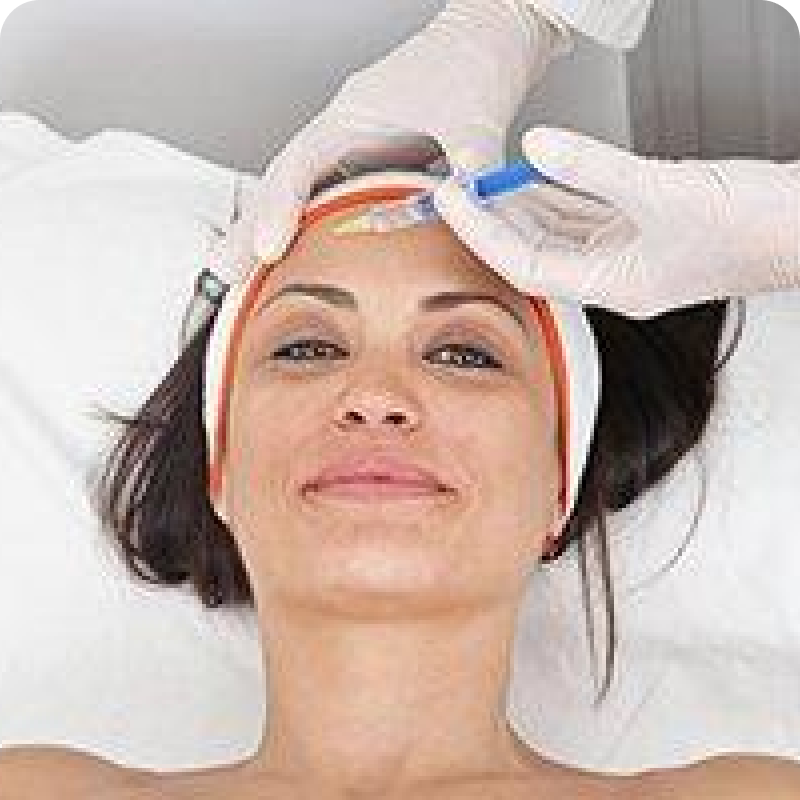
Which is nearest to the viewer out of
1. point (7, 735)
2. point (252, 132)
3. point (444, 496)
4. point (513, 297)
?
point (444, 496)

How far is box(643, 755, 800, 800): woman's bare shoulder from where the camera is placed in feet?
5.52

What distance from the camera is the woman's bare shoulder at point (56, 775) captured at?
1727mm

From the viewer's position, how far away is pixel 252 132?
2.30m

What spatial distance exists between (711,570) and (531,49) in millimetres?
540

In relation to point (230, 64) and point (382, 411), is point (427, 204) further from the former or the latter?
point (230, 64)

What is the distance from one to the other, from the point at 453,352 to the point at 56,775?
50 cm

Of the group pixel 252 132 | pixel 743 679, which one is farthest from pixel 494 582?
pixel 252 132

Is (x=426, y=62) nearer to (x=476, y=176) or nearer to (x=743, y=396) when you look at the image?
(x=476, y=176)

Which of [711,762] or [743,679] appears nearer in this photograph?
[711,762]

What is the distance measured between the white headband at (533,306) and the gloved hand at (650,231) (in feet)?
0.20

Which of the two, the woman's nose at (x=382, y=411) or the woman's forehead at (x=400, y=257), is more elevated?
the woman's forehead at (x=400, y=257)

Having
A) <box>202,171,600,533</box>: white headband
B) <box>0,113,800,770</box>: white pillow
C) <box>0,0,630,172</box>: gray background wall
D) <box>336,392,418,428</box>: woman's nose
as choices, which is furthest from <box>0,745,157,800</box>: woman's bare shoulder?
<box>0,0,630,172</box>: gray background wall

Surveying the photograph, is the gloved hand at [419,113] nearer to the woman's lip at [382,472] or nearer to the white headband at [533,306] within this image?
the white headband at [533,306]

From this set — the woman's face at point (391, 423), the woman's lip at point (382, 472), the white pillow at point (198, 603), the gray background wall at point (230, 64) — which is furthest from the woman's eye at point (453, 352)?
the gray background wall at point (230, 64)
